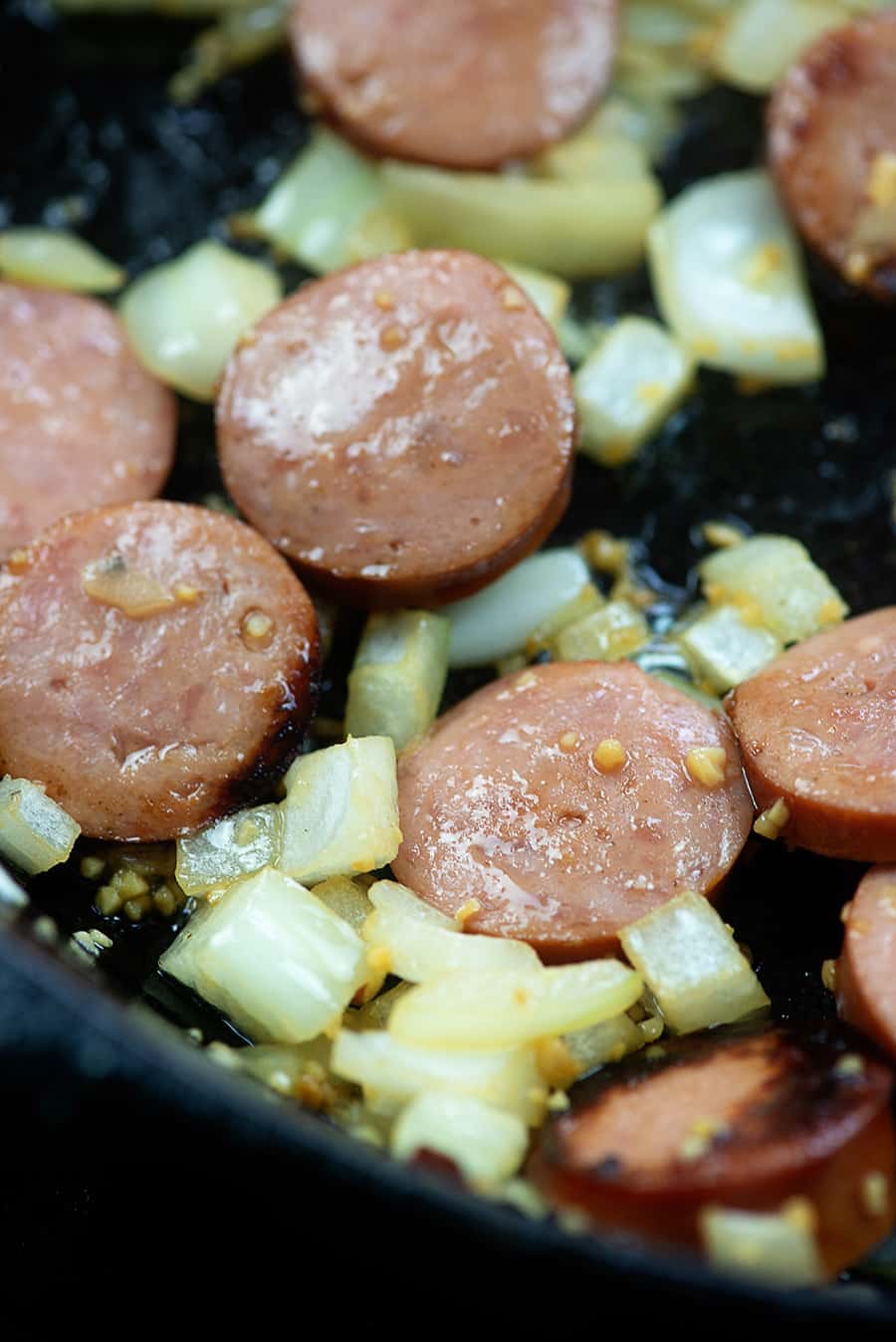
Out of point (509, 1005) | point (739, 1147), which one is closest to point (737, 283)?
point (509, 1005)

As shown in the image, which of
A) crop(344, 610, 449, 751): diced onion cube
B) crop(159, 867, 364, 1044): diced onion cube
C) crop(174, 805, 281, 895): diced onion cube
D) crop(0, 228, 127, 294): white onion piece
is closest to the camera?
crop(159, 867, 364, 1044): diced onion cube

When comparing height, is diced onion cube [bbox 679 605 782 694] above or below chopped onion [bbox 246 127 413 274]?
below

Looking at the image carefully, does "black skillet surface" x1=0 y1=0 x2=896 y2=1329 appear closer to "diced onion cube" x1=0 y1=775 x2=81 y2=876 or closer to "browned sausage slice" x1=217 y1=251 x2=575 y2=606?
"diced onion cube" x1=0 y1=775 x2=81 y2=876

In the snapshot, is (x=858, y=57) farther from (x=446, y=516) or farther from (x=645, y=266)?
(x=446, y=516)

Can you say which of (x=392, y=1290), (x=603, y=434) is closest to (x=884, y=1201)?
(x=392, y=1290)

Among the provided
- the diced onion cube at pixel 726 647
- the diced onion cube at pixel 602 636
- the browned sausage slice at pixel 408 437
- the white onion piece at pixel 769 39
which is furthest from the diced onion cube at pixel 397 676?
the white onion piece at pixel 769 39

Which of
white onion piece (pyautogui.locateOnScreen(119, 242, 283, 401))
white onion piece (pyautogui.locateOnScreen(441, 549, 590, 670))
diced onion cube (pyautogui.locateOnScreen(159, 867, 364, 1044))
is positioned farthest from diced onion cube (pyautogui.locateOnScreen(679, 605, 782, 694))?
white onion piece (pyautogui.locateOnScreen(119, 242, 283, 401))

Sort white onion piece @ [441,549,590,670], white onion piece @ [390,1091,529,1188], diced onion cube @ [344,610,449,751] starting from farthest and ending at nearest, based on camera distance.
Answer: white onion piece @ [441,549,590,670] < diced onion cube @ [344,610,449,751] < white onion piece @ [390,1091,529,1188]
